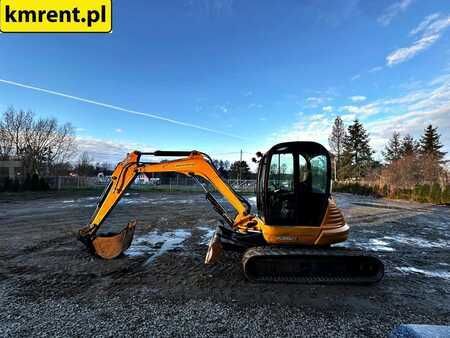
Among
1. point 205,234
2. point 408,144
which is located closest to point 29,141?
point 205,234

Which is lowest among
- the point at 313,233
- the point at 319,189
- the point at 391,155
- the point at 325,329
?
the point at 325,329

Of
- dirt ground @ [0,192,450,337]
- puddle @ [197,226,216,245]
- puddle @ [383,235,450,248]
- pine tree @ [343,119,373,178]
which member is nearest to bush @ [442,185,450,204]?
puddle @ [383,235,450,248]

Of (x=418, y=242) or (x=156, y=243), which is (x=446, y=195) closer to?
(x=418, y=242)

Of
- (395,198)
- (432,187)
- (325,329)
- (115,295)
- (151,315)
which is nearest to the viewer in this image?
(325,329)

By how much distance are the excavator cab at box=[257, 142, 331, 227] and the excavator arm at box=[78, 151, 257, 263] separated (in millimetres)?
768

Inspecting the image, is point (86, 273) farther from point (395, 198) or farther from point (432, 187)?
point (395, 198)

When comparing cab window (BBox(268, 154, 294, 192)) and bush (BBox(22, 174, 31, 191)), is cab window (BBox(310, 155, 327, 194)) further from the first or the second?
bush (BBox(22, 174, 31, 191))

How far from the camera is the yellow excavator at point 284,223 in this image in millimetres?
4605

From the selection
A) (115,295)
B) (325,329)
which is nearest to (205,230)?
(115,295)

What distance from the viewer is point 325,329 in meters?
3.24

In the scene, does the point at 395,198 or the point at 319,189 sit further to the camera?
the point at 395,198

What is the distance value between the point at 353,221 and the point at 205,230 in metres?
6.02

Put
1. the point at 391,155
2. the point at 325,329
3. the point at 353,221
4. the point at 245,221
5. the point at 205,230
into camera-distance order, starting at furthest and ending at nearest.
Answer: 1. the point at 391,155
2. the point at 353,221
3. the point at 205,230
4. the point at 245,221
5. the point at 325,329

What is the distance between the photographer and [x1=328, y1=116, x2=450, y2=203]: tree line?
26.8m
